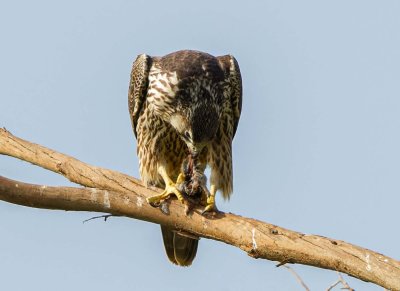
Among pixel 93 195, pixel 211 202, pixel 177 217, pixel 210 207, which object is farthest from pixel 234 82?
pixel 93 195

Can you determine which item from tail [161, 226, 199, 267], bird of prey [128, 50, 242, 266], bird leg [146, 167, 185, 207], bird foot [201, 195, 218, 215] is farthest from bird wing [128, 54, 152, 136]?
bird foot [201, 195, 218, 215]

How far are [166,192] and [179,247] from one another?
3.85 feet

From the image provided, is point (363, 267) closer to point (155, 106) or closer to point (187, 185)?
point (187, 185)

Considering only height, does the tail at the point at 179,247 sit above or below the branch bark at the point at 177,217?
below

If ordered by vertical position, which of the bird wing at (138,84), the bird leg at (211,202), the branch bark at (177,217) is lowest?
the bird leg at (211,202)

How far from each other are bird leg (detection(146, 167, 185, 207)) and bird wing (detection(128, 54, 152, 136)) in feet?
2.27

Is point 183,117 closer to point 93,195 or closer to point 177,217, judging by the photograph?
point 177,217

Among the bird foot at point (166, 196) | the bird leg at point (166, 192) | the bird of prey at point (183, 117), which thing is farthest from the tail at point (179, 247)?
the bird foot at point (166, 196)

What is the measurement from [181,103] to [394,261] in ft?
9.12

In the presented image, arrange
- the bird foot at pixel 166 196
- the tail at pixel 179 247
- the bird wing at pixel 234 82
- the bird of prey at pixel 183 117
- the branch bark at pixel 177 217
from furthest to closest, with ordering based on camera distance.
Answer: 1. the bird wing at pixel 234 82
2. the tail at pixel 179 247
3. the bird of prey at pixel 183 117
4. the bird foot at pixel 166 196
5. the branch bark at pixel 177 217

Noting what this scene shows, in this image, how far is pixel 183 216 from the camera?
630cm

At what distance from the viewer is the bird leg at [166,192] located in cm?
620

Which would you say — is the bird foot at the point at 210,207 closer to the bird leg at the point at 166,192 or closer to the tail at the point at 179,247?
the bird leg at the point at 166,192

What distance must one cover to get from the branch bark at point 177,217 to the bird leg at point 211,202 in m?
0.09
